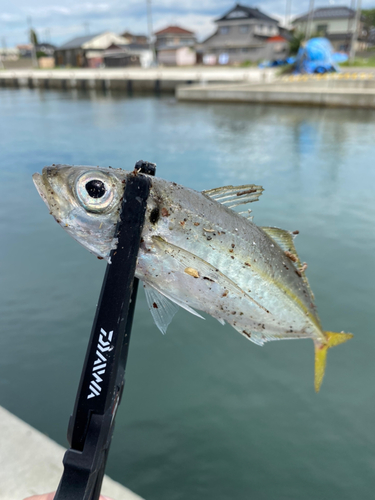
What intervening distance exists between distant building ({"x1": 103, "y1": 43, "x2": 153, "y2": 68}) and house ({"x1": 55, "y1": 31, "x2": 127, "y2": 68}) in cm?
231

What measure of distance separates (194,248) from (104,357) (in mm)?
619

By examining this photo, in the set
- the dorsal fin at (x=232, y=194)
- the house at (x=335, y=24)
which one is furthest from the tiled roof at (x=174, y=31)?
the dorsal fin at (x=232, y=194)

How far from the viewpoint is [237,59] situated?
65.4 m

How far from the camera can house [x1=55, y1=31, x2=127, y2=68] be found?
A: 240 feet

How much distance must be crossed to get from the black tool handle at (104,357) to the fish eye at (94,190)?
9 cm

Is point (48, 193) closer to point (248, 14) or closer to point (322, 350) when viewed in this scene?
point (322, 350)

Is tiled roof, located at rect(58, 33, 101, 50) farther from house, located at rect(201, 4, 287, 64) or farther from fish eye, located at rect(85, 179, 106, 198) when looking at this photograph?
fish eye, located at rect(85, 179, 106, 198)

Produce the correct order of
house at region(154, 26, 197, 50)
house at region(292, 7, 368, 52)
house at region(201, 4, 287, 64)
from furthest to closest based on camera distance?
house at region(154, 26, 197, 50)
house at region(201, 4, 287, 64)
house at region(292, 7, 368, 52)

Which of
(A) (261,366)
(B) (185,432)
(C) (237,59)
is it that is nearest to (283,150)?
(A) (261,366)

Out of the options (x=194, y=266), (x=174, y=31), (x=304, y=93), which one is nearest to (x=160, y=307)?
(x=194, y=266)

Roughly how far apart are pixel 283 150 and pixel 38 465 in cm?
1496

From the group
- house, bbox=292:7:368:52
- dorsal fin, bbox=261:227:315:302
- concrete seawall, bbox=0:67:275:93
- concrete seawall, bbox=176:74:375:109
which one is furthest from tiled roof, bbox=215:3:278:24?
dorsal fin, bbox=261:227:315:302

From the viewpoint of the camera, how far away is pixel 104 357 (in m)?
1.62

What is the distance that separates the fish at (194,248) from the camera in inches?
63.4
